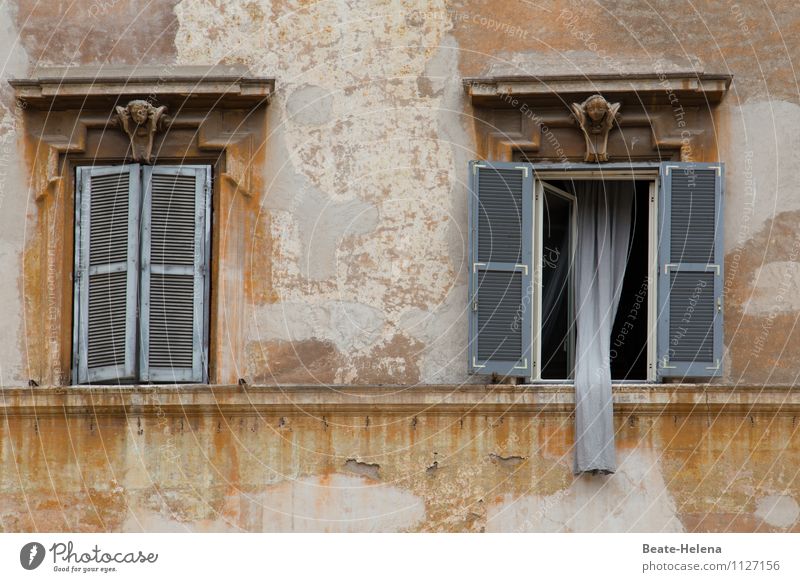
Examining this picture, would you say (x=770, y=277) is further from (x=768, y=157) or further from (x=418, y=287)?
(x=418, y=287)

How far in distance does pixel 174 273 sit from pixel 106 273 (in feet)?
1.64

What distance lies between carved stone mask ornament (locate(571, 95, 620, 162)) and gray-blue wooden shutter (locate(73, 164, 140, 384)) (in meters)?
3.28

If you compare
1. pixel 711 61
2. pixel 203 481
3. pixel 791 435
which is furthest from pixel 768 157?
pixel 203 481

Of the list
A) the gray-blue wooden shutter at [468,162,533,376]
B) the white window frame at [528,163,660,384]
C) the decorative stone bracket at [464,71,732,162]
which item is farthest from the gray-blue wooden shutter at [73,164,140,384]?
the white window frame at [528,163,660,384]

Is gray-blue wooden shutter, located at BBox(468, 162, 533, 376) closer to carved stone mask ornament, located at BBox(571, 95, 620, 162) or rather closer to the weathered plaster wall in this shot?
the weathered plaster wall

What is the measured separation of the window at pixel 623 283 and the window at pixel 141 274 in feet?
6.62

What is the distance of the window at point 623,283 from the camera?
55.8 ft

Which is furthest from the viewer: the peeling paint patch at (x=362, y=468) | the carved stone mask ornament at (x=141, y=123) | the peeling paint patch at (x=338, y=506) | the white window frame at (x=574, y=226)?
the carved stone mask ornament at (x=141, y=123)

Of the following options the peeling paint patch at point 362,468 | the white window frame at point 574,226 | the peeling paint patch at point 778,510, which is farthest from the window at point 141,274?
the peeling paint patch at point 778,510

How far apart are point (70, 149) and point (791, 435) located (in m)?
5.64

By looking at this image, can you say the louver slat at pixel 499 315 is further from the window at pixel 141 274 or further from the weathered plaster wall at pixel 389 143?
the window at pixel 141 274

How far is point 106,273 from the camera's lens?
684 inches

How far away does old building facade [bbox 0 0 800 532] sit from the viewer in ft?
55.0

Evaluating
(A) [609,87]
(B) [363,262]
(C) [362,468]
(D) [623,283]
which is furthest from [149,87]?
(D) [623,283]
